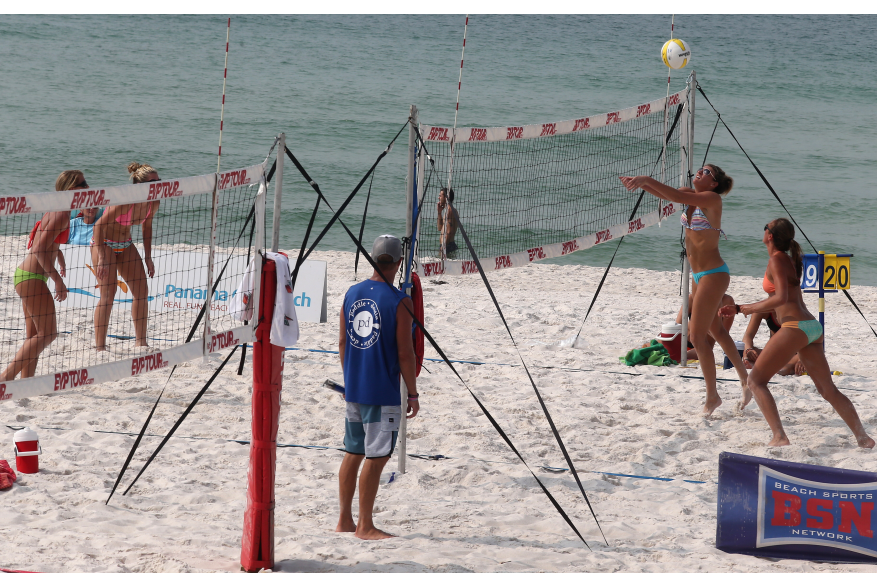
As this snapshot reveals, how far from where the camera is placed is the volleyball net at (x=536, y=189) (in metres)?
5.45

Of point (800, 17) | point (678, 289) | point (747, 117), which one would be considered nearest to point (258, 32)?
point (747, 117)

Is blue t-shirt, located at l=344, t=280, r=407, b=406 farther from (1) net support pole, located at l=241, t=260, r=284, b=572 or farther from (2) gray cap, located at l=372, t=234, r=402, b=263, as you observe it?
(1) net support pole, located at l=241, t=260, r=284, b=572

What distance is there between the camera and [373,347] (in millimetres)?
3660

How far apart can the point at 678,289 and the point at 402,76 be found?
24347 mm

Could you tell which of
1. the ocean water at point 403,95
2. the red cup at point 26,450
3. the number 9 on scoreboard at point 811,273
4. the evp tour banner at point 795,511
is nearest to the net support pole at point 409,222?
the evp tour banner at point 795,511

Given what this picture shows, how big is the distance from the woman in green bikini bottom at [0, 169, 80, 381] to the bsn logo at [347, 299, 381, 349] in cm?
256

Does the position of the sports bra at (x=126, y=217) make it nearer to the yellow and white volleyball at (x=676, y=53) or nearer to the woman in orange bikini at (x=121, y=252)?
the woman in orange bikini at (x=121, y=252)

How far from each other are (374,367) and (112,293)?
11.9 feet

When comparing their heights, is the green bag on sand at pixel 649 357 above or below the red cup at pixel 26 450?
above

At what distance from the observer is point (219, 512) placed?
13.2ft

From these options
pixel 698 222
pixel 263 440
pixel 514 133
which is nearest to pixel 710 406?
pixel 698 222

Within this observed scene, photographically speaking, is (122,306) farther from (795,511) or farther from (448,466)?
(795,511)

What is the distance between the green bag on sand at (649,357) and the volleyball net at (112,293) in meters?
3.22

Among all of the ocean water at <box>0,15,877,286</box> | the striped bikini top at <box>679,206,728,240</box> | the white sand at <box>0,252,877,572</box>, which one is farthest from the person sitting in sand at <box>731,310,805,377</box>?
the ocean water at <box>0,15,877,286</box>
